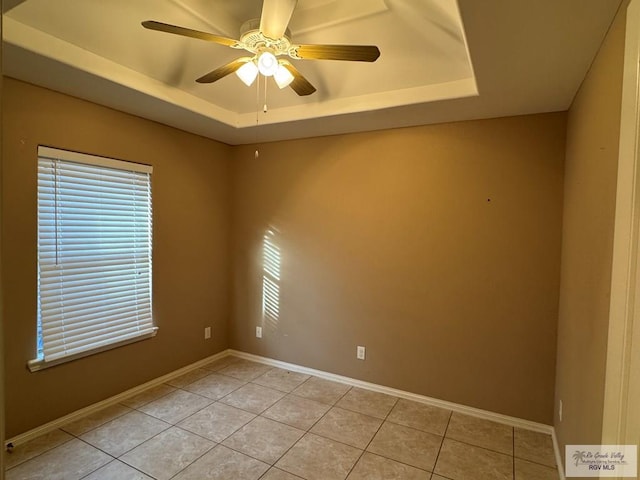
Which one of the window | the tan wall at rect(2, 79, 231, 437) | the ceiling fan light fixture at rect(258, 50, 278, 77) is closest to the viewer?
the ceiling fan light fixture at rect(258, 50, 278, 77)

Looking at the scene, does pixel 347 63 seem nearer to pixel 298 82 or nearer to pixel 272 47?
pixel 298 82

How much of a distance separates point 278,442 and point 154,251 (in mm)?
1944

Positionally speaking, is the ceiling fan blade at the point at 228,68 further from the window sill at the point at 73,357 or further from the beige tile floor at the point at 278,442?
the beige tile floor at the point at 278,442

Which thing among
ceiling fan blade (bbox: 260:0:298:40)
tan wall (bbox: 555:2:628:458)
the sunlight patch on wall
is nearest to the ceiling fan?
ceiling fan blade (bbox: 260:0:298:40)

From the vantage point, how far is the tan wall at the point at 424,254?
→ 2678 millimetres

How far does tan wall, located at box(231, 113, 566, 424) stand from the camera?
2678 millimetres

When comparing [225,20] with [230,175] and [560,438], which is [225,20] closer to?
[230,175]

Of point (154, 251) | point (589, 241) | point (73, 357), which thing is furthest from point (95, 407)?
point (589, 241)

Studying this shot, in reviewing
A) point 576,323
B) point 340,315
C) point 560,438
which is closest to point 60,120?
point 340,315

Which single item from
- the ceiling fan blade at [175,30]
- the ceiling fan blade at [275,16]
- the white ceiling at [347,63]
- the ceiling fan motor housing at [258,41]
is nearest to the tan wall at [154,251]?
the white ceiling at [347,63]

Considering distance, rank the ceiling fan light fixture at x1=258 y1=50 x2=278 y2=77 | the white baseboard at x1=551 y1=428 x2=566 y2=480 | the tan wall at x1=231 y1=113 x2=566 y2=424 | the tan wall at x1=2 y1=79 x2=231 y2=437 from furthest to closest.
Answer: the tan wall at x1=231 y1=113 x2=566 y2=424, the tan wall at x1=2 y1=79 x2=231 y2=437, the white baseboard at x1=551 y1=428 x2=566 y2=480, the ceiling fan light fixture at x1=258 y1=50 x2=278 y2=77

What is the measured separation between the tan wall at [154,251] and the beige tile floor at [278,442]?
0.29 metres

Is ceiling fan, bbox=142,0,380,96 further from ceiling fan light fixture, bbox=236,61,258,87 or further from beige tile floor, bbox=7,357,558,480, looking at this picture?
beige tile floor, bbox=7,357,558,480

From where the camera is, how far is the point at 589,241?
1.77 m
